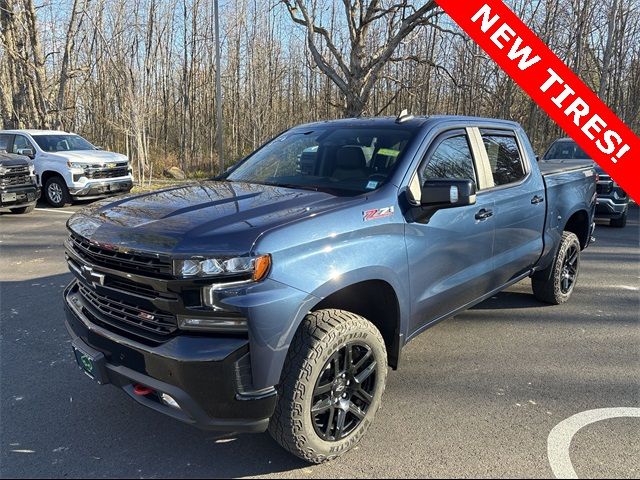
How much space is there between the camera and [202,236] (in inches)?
91.0

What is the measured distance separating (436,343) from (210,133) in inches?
971

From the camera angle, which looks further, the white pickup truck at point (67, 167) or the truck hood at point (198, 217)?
the white pickup truck at point (67, 167)

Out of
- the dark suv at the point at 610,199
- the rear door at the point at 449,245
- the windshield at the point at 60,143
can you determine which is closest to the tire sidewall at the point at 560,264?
the rear door at the point at 449,245

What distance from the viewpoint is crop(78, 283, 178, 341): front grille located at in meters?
2.36

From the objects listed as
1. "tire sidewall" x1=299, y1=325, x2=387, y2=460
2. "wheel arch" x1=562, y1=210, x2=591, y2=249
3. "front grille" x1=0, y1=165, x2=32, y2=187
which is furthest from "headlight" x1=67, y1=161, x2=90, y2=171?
"tire sidewall" x1=299, y1=325, x2=387, y2=460

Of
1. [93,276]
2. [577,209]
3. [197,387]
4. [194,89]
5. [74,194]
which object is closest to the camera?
[197,387]

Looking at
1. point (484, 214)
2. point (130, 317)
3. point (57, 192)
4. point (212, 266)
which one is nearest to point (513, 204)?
point (484, 214)

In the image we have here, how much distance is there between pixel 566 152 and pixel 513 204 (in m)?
8.20

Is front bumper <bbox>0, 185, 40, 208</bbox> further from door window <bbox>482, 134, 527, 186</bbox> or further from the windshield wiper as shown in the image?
door window <bbox>482, 134, 527, 186</bbox>

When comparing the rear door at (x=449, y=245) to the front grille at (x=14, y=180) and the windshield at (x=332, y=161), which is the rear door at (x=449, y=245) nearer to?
the windshield at (x=332, y=161)

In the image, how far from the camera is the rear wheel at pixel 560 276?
199 inches

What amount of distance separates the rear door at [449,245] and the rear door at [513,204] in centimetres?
18

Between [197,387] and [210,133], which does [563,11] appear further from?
[197,387]

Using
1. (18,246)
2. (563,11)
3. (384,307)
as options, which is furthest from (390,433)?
(563,11)
